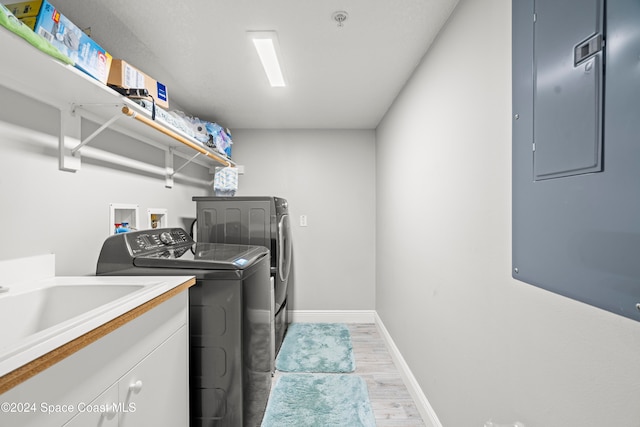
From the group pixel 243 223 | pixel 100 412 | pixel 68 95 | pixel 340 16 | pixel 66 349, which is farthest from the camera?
pixel 243 223

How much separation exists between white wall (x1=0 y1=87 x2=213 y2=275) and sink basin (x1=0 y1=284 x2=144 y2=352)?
0.24 metres

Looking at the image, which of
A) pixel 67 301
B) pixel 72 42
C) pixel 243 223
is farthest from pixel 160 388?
pixel 243 223

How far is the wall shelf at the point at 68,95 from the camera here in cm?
99

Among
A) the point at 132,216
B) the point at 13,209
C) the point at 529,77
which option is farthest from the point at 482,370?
the point at 132,216

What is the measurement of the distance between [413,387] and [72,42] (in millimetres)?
2622

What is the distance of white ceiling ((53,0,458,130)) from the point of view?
1421mm

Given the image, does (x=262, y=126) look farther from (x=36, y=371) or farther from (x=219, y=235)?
(x=36, y=371)

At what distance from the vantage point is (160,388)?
3.53 ft

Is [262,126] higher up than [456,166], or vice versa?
[262,126]

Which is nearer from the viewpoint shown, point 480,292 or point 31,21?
point 31,21

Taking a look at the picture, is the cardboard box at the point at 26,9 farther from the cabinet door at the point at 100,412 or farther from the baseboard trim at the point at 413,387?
the baseboard trim at the point at 413,387

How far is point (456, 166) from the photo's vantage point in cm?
142

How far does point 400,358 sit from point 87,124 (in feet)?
8.75

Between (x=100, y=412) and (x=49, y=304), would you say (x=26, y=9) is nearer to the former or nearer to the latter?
(x=49, y=304)
